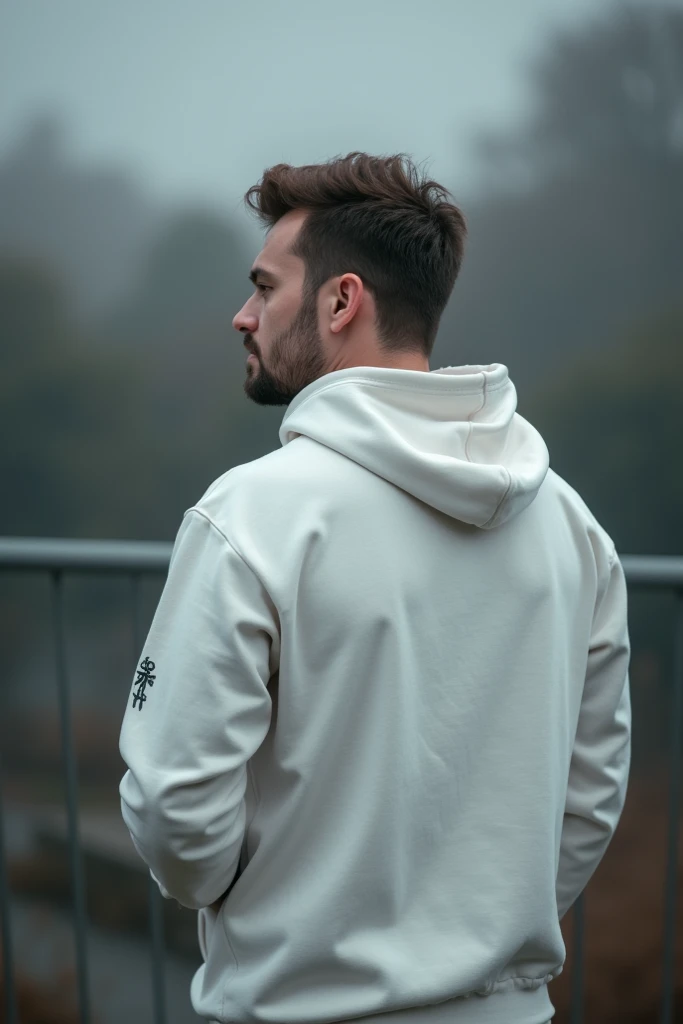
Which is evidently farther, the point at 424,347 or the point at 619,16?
the point at 619,16

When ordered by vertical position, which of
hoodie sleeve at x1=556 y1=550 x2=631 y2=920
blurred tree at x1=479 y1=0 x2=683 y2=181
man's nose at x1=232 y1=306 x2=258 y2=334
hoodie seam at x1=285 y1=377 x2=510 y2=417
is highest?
blurred tree at x1=479 y1=0 x2=683 y2=181

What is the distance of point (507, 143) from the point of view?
254 cm

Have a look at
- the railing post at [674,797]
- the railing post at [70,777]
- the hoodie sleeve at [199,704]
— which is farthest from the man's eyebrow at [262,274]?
the railing post at [674,797]

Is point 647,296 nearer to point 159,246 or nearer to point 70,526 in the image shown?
point 159,246

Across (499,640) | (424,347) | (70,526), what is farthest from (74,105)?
(499,640)

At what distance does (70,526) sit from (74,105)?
3.93 feet

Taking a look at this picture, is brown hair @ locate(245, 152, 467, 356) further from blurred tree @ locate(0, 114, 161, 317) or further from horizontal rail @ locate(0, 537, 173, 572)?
blurred tree @ locate(0, 114, 161, 317)

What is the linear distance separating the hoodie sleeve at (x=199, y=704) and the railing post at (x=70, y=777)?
2.12 feet

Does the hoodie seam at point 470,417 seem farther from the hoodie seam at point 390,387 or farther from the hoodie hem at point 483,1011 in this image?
the hoodie hem at point 483,1011

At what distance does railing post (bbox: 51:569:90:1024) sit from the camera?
134 cm

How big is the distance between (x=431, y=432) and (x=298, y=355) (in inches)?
6.3

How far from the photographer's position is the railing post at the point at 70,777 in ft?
4.40

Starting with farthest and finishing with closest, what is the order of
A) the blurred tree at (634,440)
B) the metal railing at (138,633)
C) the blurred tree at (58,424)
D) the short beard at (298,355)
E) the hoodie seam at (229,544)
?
the blurred tree at (58,424), the blurred tree at (634,440), the metal railing at (138,633), the short beard at (298,355), the hoodie seam at (229,544)

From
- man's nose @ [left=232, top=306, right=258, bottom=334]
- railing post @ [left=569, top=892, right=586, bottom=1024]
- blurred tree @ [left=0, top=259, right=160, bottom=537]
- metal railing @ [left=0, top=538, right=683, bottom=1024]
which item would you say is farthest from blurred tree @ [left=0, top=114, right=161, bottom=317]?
railing post @ [left=569, top=892, right=586, bottom=1024]
